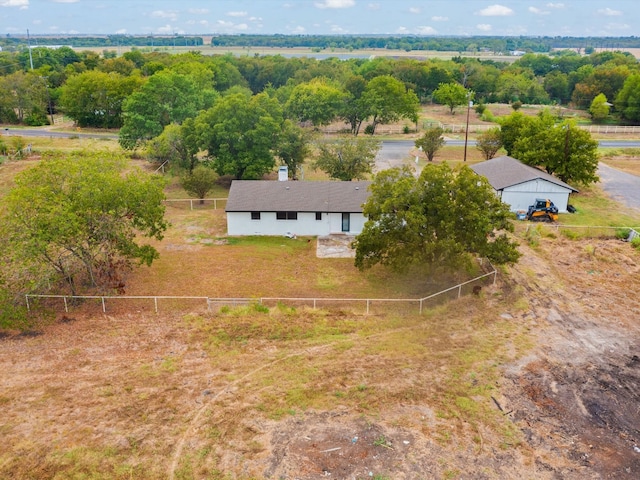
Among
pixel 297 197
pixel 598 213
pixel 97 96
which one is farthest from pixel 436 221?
pixel 97 96

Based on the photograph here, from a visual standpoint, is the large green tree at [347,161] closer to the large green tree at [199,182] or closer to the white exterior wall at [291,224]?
the white exterior wall at [291,224]

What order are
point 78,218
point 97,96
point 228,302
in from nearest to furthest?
point 78,218, point 228,302, point 97,96

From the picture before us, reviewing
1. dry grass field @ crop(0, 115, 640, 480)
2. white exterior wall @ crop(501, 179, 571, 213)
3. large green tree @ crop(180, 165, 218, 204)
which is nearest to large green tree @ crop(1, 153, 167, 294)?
dry grass field @ crop(0, 115, 640, 480)

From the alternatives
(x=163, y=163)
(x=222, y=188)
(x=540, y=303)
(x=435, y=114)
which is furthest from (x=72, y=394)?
(x=435, y=114)

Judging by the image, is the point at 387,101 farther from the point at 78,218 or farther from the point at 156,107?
the point at 78,218

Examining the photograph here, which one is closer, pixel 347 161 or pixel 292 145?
pixel 347 161

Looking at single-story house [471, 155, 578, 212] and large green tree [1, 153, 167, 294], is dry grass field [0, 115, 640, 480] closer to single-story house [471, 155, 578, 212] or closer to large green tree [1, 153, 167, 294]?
large green tree [1, 153, 167, 294]
